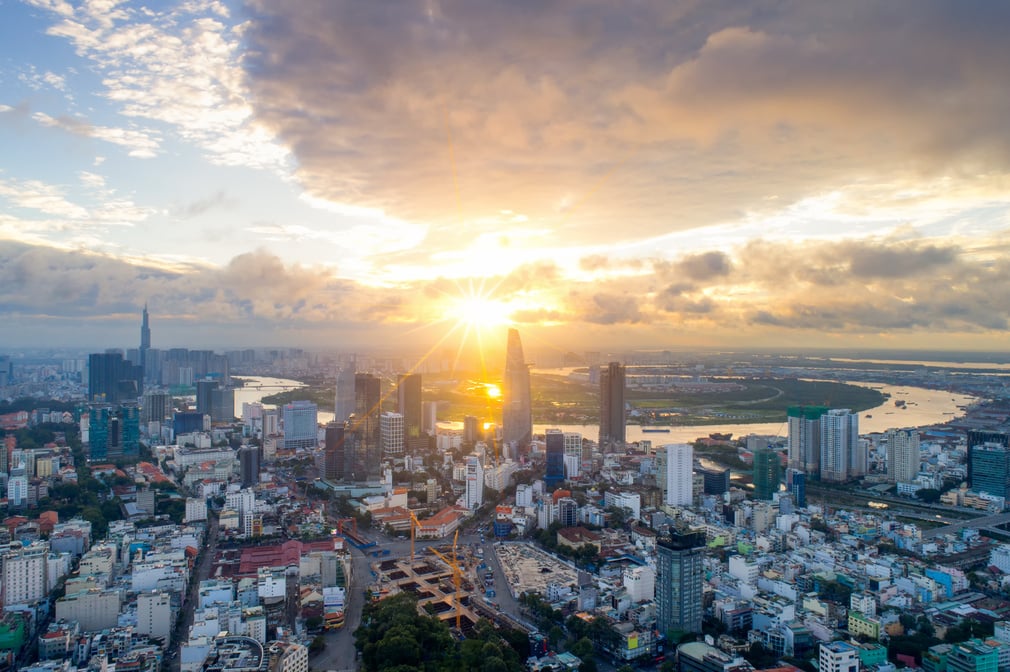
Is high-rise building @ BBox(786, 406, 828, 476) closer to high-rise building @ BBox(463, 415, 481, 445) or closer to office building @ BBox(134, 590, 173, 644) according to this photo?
high-rise building @ BBox(463, 415, 481, 445)

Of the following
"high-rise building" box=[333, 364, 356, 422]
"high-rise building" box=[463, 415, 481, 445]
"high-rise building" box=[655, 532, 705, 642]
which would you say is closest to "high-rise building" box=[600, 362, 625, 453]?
"high-rise building" box=[463, 415, 481, 445]

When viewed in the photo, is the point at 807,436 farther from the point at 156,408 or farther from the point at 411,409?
the point at 156,408

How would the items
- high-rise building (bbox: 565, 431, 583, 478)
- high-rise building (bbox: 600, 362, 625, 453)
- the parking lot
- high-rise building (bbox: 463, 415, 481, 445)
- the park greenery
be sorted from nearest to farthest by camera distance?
the parking lot
high-rise building (bbox: 565, 431, 583, 478)
high-rise building (bbox: 600, 362, 625, 453)
high-rise building (bbox: 463, 415, 481, 445)
the park greenery

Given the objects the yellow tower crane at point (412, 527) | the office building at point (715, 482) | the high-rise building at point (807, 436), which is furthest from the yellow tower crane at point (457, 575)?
the high-rise building at point (807, 436)

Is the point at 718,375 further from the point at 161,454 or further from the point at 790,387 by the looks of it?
the point at 161,454

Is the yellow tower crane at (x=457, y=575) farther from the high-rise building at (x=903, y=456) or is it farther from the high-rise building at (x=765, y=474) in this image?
the high-rise building at (x=903, y=456)

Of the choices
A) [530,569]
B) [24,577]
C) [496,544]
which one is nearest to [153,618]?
[24,577]
